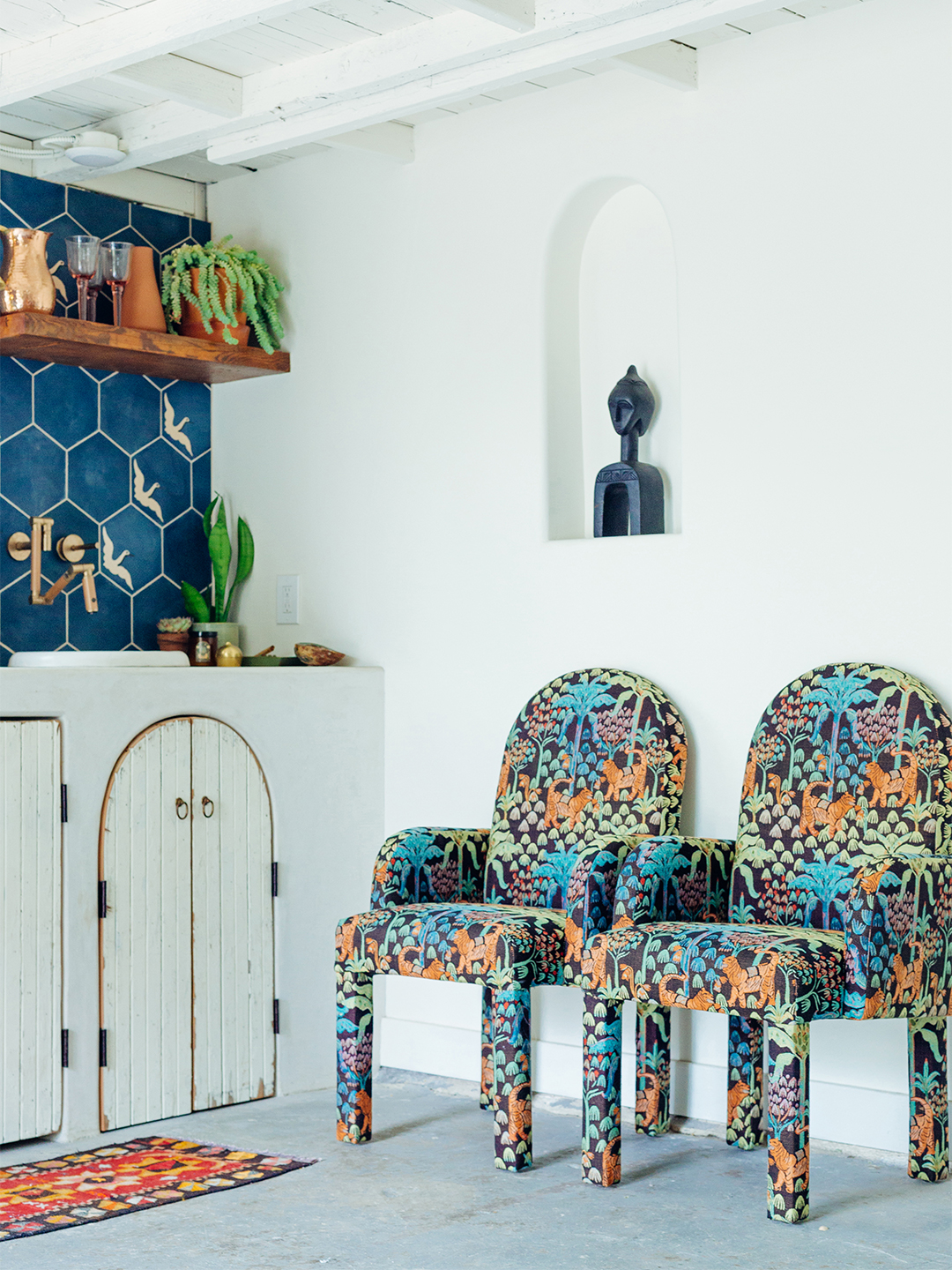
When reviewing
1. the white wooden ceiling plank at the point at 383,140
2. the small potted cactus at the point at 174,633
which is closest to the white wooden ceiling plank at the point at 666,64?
the white wooden ceiling plank at the point at 383,140

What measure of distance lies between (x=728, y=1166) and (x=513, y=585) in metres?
1.38

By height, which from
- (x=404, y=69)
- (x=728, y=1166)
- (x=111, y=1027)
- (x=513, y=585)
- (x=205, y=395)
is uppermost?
(x=404, y=69)

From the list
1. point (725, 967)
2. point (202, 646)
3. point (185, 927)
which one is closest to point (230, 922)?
point (185, 927)

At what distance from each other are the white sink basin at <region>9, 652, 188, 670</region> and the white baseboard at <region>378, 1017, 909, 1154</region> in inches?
42.0

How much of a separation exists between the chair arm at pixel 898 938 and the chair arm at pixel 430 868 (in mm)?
974

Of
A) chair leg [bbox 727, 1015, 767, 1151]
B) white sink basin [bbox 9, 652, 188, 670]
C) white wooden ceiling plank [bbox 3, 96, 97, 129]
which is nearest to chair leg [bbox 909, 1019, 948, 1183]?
chair leg [bbox 727, 1015, 767, 1151]

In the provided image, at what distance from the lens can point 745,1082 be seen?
10.0 ft

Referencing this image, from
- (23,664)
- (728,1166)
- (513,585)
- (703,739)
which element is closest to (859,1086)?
(728,1166)

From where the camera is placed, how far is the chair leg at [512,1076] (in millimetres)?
2859

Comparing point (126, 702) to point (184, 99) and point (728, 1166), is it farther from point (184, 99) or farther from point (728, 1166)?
point (728, 1166)

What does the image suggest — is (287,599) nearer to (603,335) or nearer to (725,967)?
(603,335)

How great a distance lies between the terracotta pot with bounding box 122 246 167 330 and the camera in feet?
12.8

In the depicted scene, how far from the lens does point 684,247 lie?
11.1ft

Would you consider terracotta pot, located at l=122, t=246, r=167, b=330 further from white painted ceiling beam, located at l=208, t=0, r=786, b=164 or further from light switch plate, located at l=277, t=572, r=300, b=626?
light switch plate, located at l=277, t=572, r=300, b=626
